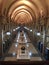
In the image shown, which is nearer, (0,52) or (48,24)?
(0,52)

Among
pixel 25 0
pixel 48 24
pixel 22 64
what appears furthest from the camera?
pixel 25 0

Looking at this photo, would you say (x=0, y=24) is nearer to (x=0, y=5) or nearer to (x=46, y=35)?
(x=0, y=5)

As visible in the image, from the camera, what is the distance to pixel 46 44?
1142 cm

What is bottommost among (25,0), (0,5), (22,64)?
(22,64)

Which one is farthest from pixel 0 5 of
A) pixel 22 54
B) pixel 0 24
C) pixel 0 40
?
pixel 22 54

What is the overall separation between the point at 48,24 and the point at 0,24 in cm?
361

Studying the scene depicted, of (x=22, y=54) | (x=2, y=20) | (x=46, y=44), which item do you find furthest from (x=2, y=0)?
(x=22, y=54)

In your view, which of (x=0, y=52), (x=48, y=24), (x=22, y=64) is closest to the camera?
(x=22, y=64)

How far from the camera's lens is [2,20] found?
1266 cm

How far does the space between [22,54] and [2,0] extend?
18.4ft

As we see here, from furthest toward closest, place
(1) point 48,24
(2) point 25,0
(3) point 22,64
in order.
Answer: (2) point 25,0 < (1) point 48,24 < (3) point 22,64

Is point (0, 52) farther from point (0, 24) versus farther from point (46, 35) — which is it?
point (46, 35)

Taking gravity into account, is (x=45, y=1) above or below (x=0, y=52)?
above

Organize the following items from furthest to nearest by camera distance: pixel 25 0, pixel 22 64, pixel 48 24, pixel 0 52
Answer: pixel 25 0, pixel 48 24, pixel 0 52, pixel 22 64
